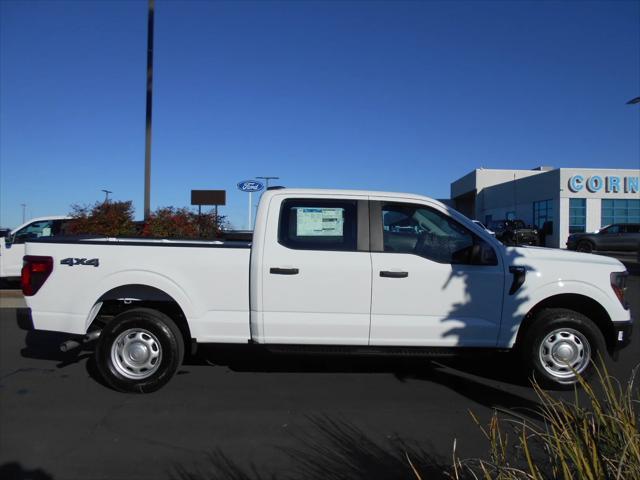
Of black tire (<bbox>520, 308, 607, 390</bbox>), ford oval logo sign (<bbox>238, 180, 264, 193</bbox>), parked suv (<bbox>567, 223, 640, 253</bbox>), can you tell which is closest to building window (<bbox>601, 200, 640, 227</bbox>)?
parked suv (<bbox>567, 223, 640, 253</bbox>)

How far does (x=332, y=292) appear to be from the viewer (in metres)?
5.11

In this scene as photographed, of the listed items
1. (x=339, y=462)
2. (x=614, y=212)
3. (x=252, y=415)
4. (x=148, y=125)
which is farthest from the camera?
(x=614, y=212)

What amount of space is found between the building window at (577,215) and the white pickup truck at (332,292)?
33446 millimetres

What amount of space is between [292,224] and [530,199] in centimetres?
3904

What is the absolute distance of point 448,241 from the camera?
533cm

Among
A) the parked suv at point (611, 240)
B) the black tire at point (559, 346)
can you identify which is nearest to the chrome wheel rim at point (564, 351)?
the black tire at point (559, 346)

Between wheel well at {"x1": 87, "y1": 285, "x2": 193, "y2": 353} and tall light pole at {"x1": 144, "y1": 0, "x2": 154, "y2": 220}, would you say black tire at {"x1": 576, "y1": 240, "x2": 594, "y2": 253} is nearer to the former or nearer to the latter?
tall light pole at {"x1": 144, "y1": 0, "x2": 154, "y2": 220}

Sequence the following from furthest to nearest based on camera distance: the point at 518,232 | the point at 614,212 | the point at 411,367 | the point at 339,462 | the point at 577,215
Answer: the point at 614,212 → the point at 577,215 → the point at 518,232 → the point at 411,367 → the point at 339,462

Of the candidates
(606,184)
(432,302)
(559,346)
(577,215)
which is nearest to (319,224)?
(432,302)

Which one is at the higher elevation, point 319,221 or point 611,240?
point 611,240

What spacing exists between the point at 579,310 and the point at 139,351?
14.9ft

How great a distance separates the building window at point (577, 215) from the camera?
35.6m

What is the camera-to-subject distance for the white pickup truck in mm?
5133

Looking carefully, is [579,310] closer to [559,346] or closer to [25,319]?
[559,346]
